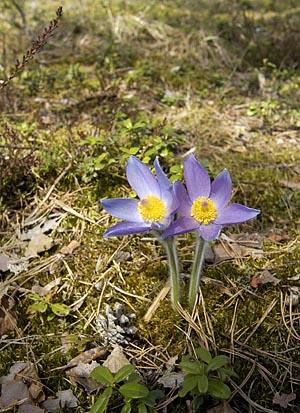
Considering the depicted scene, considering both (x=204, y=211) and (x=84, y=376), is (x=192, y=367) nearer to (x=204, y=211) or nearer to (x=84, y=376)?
(x=84, y=376)

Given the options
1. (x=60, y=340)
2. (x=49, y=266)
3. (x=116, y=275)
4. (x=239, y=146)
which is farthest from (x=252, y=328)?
(x=239, y=146)

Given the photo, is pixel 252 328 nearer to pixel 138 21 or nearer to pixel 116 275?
pixel 116 275

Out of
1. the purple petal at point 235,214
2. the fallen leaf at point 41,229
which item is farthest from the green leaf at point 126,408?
the fallen leaf at point 41,229

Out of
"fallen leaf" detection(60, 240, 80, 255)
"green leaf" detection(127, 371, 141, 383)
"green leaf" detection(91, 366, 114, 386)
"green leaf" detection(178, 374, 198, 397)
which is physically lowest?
"green leaf" detection(178, 374, 198, 397)

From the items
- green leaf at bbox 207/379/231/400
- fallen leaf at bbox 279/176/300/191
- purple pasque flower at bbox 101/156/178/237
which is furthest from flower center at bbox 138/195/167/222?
fallen leaf at bbox 279/176/300/191

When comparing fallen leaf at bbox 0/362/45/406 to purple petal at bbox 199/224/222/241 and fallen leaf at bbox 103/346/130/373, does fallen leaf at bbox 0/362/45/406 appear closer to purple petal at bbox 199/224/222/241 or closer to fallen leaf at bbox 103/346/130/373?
fallen leaf at bbox 103/346/130/373
